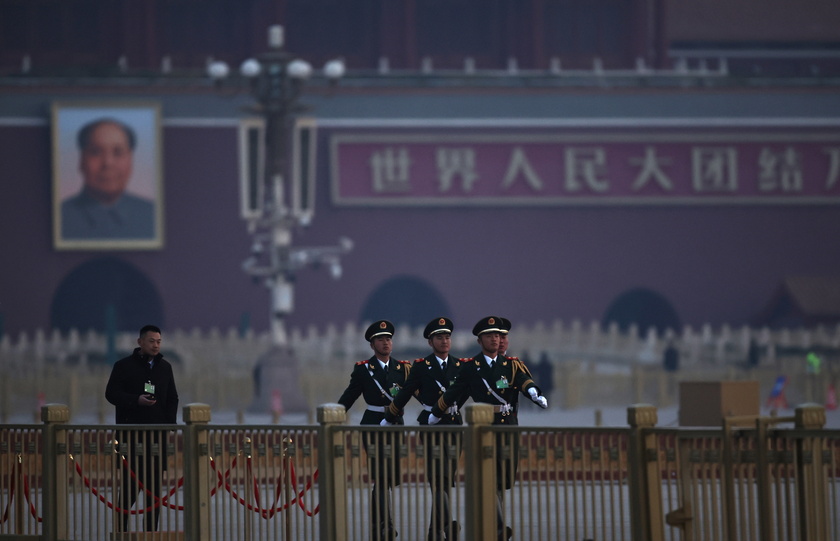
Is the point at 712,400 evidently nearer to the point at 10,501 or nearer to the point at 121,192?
the point at 10,501

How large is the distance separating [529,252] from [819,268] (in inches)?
267

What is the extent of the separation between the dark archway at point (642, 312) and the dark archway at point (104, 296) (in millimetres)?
10599

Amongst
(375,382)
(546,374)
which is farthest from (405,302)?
(375,382)

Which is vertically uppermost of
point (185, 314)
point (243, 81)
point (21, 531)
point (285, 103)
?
point (243, 81)

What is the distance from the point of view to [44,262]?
3152cm

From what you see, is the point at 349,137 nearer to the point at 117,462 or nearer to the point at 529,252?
the point at 529,252

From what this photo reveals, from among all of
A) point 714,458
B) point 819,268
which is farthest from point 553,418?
point 714,458

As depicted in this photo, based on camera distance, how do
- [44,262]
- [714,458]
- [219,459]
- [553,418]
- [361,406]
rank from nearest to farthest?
[714,458], [219,459], [553,418], [361,406], [44,262]

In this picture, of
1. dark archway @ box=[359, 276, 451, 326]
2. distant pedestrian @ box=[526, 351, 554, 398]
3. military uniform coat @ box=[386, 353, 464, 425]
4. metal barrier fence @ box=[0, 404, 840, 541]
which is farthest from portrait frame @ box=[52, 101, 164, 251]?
military uniform coat @ box=[386, 353, 464, 425]

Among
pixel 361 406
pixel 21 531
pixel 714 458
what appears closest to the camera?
pixel 714 458

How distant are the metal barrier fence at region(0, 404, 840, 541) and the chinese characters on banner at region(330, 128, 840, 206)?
2295 cm

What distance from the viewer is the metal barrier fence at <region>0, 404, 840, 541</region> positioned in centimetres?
682

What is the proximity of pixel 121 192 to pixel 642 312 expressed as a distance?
12454 millimetres

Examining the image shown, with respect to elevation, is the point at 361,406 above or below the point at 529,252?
below
